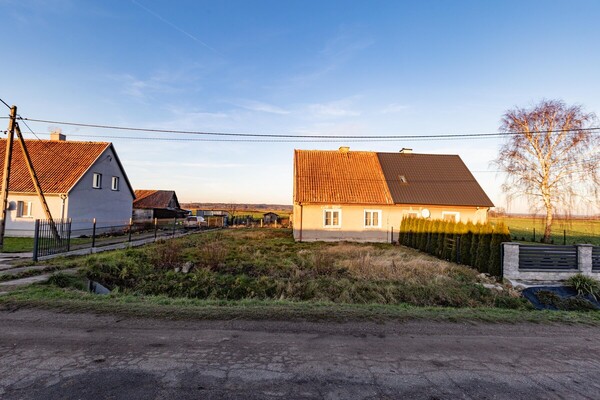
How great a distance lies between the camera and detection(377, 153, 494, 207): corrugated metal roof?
73.4 ft

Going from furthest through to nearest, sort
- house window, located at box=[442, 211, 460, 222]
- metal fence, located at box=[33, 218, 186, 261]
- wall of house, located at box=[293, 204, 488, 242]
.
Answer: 1. house window, located at box=[442, 211, 460, 222]
2. wall of house, located at box=[293, 204, 488, 242]
3. metal fence, located at box=[33, 218, 186, 261]

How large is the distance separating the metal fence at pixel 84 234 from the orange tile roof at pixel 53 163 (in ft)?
10.4

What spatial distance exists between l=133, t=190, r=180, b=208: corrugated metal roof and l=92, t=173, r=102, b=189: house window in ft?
57.0

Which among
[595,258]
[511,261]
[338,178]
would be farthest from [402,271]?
[338,178]

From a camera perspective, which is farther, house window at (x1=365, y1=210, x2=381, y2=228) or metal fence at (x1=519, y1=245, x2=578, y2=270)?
house window at (x1=365, y1=210, x2=381, y2=228)

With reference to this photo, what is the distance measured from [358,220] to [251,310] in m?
16.9

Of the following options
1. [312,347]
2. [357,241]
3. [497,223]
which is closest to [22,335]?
[312,347]

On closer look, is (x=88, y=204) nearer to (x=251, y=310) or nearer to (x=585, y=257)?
(x=251, y=310)

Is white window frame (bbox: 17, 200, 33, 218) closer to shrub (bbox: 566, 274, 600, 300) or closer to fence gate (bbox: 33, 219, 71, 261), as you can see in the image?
fence gate (bbox: 33, 219, 71, 261)

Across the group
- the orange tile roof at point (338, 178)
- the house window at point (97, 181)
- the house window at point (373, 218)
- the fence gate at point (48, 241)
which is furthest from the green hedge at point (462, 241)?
the house window at point (97, 181)

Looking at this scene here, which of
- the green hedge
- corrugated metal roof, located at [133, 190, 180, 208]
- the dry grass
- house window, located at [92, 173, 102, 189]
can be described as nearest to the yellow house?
the green hedge

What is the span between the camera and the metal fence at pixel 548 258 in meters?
9.87

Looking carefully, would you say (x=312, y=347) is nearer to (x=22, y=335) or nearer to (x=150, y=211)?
(x=22, y=335)

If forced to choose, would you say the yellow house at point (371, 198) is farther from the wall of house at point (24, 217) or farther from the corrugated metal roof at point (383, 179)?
the wall of house at point (24, 217)
